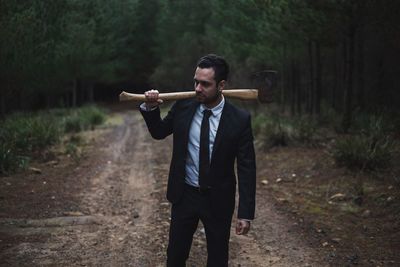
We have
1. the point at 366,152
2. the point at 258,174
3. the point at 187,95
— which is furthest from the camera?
the point at 258,174

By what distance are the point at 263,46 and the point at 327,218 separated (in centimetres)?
1406

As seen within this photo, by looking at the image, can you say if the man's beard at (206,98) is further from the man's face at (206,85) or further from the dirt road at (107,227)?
the dirt road at (107,227)

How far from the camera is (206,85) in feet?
12.0

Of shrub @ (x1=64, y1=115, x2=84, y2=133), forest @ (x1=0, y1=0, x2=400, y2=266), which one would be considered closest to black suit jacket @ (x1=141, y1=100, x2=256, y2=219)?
forest @ (x1=0, y1=0, x2=400, y2=266)

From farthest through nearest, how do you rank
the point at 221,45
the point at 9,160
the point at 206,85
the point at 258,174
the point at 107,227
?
the point at 221,45 < the point at 258,174 < the point at 9,160 < the point at 107,227 < the point at 206,85

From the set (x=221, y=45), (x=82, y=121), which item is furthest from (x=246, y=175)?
(x=221, y=45)

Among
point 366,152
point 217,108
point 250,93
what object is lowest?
point 366,152

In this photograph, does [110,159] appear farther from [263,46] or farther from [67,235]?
[263,46]

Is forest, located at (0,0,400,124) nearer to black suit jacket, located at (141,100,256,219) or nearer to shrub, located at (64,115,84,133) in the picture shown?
shrub, located at (64,115,84,133)

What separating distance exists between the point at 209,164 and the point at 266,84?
1.14 meters

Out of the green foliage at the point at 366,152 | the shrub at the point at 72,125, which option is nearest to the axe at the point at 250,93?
the green foliage at the point at 366,152

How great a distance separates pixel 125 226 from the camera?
23.4ft

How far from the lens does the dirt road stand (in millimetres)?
5852

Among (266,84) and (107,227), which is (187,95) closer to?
(266,84)
